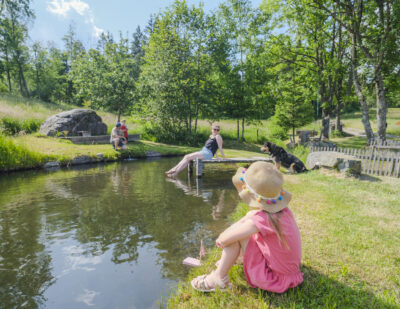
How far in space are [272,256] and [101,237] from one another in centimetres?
362

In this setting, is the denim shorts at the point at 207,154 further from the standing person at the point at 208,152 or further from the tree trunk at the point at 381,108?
the tree trunk at the point at 381,108

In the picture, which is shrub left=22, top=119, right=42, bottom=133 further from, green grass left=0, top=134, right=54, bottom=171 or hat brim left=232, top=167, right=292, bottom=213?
hat brim left=232, top=167, right=292, bottom=213

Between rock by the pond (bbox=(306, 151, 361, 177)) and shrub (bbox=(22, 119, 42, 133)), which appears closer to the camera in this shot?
rock by the pond (bbox=(306, 151, 361, 177))

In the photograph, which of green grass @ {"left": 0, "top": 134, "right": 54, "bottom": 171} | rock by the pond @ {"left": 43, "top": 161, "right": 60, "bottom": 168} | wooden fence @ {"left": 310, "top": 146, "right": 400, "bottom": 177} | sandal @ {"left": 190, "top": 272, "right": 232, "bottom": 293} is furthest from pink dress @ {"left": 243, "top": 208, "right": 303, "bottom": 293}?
rock by the pond @ {"left": 43, "top": 161, "right": 60, "bottom": 168}

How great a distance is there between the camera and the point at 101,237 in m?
4.97

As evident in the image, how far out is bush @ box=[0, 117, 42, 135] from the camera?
15.9 meters

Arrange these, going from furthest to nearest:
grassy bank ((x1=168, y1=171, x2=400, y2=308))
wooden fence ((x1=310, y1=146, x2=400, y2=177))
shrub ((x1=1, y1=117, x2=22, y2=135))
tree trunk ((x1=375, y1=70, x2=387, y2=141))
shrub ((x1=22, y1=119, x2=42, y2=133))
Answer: shrub ((x1=22, y1=119, x2=42, y2=133)) → shrub ((x1=1, y1=117, x2=22, y2=135)) → tree trunk ((x1=375, y1=70, x2=387, y2=141)) → wooden fence ((x1=310, y1=146, x2=400, y2=177)) → grassy bank ((x1=168, y1=171, x2=400, y2=308))

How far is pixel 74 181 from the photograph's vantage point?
9453mm

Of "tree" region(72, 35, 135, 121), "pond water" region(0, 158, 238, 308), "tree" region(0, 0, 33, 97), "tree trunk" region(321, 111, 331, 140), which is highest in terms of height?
"tree" region(0, 0, 33, 97)

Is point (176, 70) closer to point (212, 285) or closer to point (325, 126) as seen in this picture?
point (325, 126)

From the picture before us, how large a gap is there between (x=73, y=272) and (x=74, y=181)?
6295 mm

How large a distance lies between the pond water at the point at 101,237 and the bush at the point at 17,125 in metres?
8.80

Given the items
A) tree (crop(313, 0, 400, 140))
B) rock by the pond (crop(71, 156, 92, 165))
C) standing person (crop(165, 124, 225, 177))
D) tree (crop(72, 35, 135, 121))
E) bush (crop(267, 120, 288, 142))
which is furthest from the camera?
bush (crop(267, 120, 288, 142))

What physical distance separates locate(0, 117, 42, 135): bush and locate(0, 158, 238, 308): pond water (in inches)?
346
